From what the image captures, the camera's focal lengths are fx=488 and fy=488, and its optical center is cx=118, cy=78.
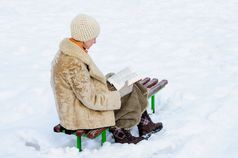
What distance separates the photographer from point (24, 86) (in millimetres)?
6320

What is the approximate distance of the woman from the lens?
166 inches

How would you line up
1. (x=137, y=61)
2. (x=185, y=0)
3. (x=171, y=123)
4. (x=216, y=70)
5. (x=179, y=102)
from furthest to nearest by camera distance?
(x=185, y=0), (x=137, y=61), (x=216, y=70), (x=179, y=102), (x=171, y=123)

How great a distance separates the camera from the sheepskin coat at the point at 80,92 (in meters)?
4.21

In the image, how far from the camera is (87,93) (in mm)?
4242

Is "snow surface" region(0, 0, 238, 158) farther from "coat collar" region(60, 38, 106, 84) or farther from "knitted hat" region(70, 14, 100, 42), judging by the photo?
"knitted hat" region(70, 14, 100, 42)

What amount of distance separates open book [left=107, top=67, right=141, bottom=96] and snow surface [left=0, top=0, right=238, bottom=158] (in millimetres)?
529

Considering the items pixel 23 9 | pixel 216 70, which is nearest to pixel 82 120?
pixel 216 70

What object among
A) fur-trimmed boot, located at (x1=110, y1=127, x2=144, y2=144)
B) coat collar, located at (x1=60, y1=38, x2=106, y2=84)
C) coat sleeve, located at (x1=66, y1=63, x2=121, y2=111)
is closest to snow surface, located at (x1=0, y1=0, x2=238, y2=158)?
fur-trimmed boot, located at (x1=110, y1=127, x2=144, y2=144)

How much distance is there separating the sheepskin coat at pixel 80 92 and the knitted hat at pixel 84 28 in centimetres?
9

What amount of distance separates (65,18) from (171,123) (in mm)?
5223

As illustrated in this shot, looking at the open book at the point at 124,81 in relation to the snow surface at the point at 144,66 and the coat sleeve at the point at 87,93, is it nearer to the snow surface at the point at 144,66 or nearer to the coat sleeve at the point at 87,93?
the coat sleeve at the point at 87,93

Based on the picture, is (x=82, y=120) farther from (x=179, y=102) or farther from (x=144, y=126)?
(x=179, y=102)

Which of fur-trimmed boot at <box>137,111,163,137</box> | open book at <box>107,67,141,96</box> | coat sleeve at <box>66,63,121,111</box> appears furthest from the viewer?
fur-trimmed boot at <box>137,111,163,137</box>

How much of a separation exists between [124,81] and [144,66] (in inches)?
98.9
